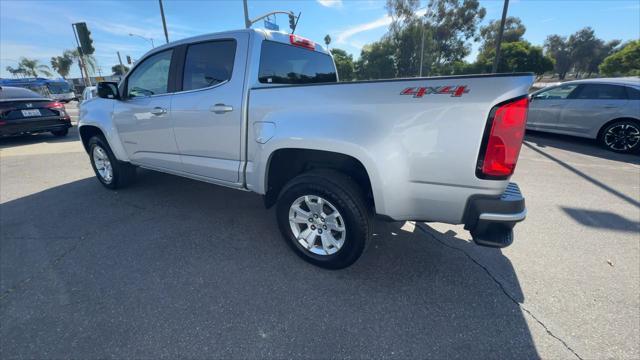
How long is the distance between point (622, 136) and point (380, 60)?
3766 centimetres

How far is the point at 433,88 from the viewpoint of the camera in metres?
1.77

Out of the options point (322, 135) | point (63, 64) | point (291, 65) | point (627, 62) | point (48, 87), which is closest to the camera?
point (322, 135)

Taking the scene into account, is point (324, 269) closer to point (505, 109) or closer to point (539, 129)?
point (505, 109)

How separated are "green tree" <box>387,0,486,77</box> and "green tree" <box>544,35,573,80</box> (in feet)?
82.3

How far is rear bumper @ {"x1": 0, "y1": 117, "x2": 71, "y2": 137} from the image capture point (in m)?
7.48

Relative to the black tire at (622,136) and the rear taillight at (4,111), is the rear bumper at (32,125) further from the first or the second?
the black tire at (622,136)

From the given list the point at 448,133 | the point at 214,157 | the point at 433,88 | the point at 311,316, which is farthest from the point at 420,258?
the point at 214,157

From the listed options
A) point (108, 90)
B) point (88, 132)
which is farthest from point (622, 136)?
point (88, 132)

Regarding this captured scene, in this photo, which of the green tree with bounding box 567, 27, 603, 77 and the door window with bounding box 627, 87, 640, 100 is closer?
the door window with bounding box 627, 87, 640, 100

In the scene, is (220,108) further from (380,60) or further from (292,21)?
(380,60)

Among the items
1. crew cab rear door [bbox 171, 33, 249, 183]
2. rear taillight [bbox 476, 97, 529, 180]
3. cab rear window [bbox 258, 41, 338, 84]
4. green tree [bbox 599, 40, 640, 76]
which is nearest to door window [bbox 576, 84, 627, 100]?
cab rear window [bbox 258, 41, 338, 84]

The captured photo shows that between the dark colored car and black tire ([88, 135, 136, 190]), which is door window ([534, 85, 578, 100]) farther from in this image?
the dark colored car

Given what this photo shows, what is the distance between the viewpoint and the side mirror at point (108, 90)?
358 centimetres

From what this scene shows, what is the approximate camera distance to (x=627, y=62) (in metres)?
24.2
